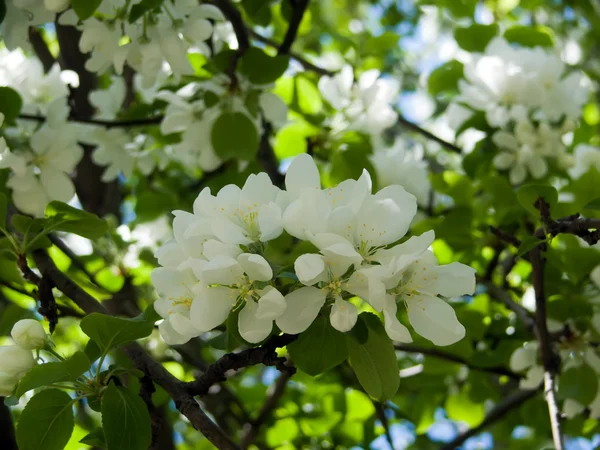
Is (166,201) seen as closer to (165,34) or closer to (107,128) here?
(107,128)

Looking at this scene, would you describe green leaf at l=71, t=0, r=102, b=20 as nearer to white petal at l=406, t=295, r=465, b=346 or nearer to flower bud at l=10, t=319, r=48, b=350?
flower bud at l=10, t=319, r=48, b=350

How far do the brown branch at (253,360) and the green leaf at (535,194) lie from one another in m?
0.49

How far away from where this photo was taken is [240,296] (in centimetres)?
107

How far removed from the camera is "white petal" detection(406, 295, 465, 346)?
42.9 inches

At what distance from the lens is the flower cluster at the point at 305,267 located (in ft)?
3.32

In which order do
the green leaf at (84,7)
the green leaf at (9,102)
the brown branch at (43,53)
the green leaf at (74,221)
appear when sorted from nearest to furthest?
1. the green leaf at (74,221)
2. the green leaf at (84,7)
3. the green leaf at (9,102)
4. the brown branch at (43,53)

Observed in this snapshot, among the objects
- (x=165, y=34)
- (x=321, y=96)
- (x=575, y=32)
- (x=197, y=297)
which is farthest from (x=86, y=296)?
(x=575, y=32)

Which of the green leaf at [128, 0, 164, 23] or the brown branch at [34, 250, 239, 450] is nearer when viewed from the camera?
the brown branch at [34, 250, 239, 450]

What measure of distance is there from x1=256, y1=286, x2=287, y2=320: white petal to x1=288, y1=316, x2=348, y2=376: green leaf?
96 millimetres

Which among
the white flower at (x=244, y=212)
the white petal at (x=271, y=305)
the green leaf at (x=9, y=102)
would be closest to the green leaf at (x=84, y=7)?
the green leaf at (x=9, y=102)

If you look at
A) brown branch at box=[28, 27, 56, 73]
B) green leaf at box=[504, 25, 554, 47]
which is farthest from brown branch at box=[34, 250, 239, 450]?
green leaf at box=[504, 25, 554, 47]

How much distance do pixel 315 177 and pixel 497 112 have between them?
1.43m

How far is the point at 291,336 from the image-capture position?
3.69 feet

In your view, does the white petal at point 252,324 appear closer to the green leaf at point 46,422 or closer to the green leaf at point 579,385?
the green leaf at point 46,422
